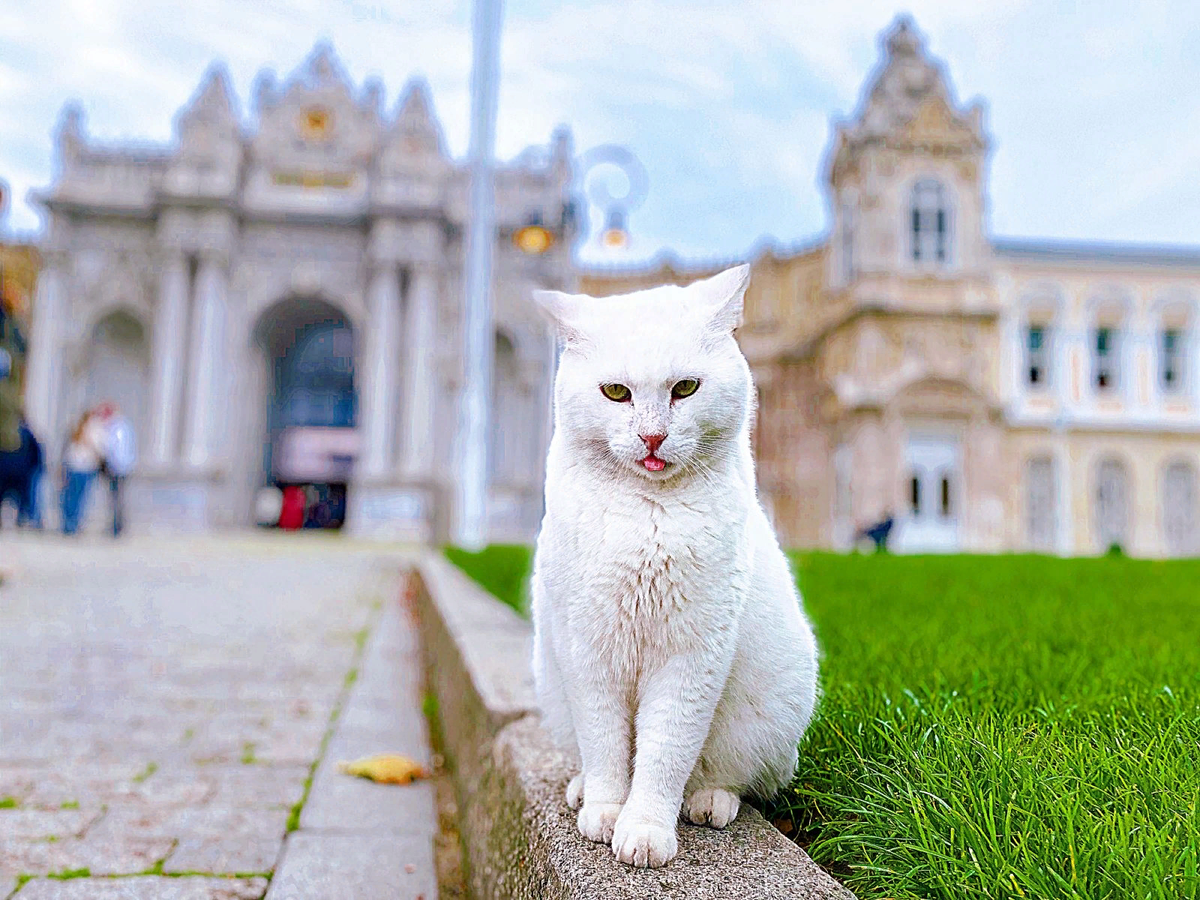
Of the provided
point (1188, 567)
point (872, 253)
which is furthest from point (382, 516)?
point (1188, 567)

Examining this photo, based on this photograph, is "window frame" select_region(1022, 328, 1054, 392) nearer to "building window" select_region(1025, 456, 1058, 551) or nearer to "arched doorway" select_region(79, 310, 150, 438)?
"building window" select_region(1025, 456, 1058, 551)

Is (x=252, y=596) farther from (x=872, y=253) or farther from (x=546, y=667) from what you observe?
(x=872, y=253)

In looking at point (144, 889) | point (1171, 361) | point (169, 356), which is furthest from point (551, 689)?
point (1171, 361)

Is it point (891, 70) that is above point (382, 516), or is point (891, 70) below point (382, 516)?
above

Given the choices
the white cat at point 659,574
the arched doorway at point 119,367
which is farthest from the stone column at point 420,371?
the white cat at point 659,574

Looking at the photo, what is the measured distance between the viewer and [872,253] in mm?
23016

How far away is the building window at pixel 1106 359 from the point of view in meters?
24.0

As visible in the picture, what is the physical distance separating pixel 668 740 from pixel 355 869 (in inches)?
45.3

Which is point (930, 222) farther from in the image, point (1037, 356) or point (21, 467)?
point (21, 467)

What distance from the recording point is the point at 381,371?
2034 centimetres

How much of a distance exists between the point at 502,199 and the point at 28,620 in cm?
1835

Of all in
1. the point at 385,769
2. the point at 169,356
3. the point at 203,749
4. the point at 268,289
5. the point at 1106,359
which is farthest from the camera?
the point at 1106,359

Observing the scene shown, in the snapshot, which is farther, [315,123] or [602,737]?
[315,123]

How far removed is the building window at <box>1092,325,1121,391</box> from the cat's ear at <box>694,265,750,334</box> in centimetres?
2592
